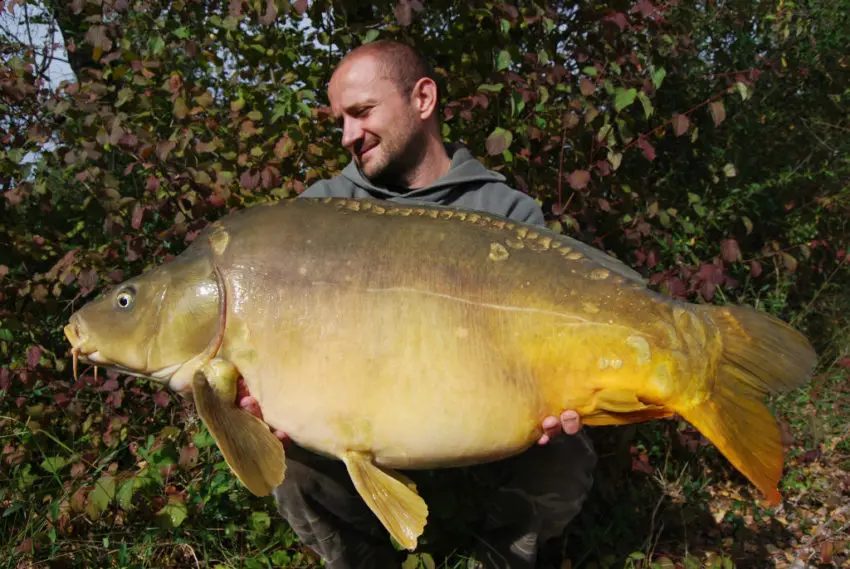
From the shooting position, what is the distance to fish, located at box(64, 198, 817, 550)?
142cm

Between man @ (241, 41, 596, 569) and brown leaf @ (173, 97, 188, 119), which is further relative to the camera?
brown leaf @ (173, 97, 188, 119)

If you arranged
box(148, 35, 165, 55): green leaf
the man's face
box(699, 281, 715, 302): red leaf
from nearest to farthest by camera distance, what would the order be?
the man's face → box(148, 35, 165, 55): green leaf → box(699, 281, 715, 302): red leaf

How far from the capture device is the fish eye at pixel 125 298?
159 cm

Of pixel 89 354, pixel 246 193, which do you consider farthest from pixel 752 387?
pixel 246 193

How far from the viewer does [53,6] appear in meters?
2.92

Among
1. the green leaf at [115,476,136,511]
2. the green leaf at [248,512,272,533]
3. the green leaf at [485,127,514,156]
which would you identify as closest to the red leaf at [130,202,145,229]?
the green leaf at [115,476,136,511]

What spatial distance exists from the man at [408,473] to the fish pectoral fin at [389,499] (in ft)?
1.43

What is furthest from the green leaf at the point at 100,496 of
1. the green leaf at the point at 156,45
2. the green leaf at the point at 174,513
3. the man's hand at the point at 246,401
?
the green leaf at the point at 156,45

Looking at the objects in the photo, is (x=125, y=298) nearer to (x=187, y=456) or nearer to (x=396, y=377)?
(x=396, y=377)

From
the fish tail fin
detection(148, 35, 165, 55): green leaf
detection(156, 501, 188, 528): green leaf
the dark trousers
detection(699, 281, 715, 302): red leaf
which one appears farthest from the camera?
detection(699, 281, 715, 302): red leaf

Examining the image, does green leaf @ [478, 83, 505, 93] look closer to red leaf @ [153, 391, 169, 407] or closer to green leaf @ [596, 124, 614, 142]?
green leaf @ [596, 124, 614, 142]

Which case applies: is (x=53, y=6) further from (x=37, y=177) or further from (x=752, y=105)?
(x=752, y=105)

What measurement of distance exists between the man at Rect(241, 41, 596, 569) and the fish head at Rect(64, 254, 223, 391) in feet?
1.54

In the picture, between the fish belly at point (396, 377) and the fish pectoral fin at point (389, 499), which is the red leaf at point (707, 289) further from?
the fish pectoral fin at point (389, 499)
